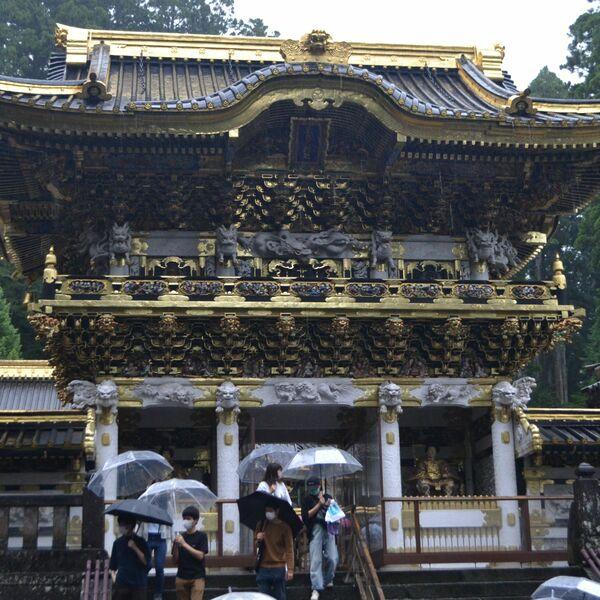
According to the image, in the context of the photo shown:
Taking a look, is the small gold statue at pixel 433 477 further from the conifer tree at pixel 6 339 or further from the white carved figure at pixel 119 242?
the conifer tree at pixel 6 339

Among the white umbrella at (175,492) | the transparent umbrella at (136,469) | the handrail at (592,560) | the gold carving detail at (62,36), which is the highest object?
the gold carving detail at (62,36)

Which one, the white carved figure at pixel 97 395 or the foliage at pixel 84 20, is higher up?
the foliage at pixel 84 20

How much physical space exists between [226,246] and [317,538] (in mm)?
8686

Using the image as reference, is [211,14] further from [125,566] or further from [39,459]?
[125,566]

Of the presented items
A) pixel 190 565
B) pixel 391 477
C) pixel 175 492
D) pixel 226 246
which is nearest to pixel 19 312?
pixel 226 246

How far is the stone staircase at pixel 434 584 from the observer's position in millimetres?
14578

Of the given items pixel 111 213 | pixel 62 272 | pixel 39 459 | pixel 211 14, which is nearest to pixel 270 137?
pixel 111 213

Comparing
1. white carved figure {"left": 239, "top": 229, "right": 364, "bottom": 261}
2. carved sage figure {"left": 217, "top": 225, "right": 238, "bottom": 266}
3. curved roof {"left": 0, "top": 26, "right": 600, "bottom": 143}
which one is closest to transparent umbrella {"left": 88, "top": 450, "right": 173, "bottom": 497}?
carved sage figure {"left": 217, "top": 225, "right": 238, "bottom": 266}

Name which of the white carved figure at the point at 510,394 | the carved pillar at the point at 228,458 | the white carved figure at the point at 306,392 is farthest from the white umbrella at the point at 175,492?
the white carved figure at the point at 510,394

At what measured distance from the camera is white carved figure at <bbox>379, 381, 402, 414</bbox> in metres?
20.2

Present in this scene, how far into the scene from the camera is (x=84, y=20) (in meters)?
54.5

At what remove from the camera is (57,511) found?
1233cm

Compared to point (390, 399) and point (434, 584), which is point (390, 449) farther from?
point (434, 584)

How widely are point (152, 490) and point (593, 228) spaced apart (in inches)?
1064
